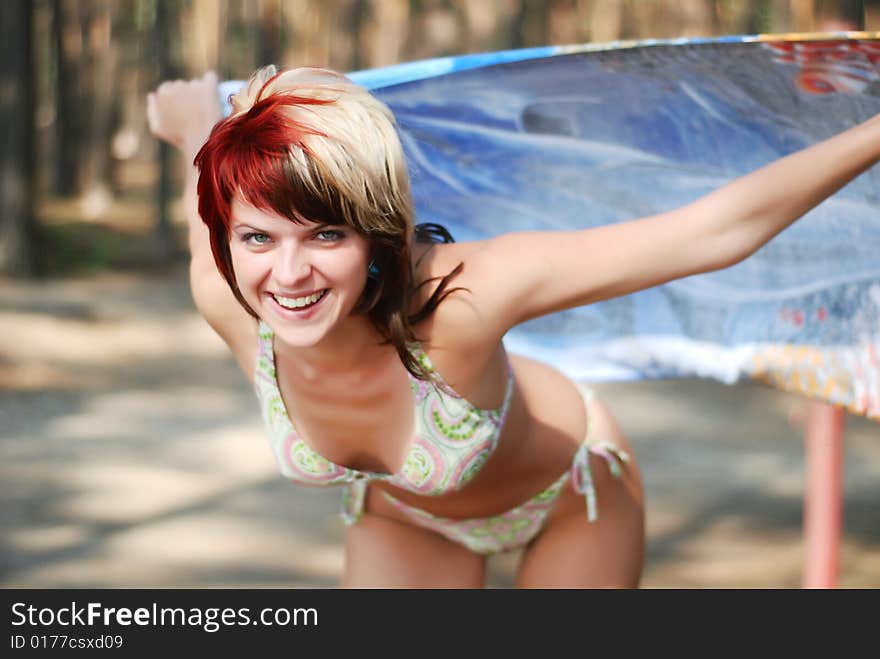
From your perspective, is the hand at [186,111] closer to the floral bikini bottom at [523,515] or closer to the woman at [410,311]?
the woman at [410,311]

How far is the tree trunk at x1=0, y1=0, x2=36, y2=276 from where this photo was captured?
25.5ft

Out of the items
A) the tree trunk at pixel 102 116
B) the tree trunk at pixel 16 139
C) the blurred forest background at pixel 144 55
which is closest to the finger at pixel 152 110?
the blurred forest background at pixel 144 55

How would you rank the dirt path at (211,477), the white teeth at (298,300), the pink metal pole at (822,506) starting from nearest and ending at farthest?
the white teeth at (298,300)
the pink metal pole at (822,506)
the dirt path at (211,477)

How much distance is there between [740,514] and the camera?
4.72 meters

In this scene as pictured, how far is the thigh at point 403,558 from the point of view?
2.37 meters

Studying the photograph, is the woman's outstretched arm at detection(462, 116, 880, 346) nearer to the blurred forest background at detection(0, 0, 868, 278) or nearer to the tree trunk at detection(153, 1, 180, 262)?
the blurred forest background at detection(0, 0, 868, 278)

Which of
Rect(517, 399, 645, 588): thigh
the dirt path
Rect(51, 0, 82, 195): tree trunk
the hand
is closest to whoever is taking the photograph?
the hand

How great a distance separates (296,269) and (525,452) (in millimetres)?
677

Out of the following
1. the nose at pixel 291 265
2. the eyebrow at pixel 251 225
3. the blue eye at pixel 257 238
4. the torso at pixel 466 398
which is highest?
the eyebrow at pixel 251 225

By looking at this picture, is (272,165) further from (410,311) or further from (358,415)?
(358,415)

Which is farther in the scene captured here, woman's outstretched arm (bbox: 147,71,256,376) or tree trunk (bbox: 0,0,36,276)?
tree trunk (bbox: 0,0,36,276)

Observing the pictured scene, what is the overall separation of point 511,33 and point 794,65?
929cm

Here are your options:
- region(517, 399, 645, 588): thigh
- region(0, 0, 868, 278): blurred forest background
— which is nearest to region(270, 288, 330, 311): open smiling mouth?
region(517, 399, 645, 588): thigh

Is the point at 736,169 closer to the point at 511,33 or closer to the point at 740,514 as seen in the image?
the point at 740,514
